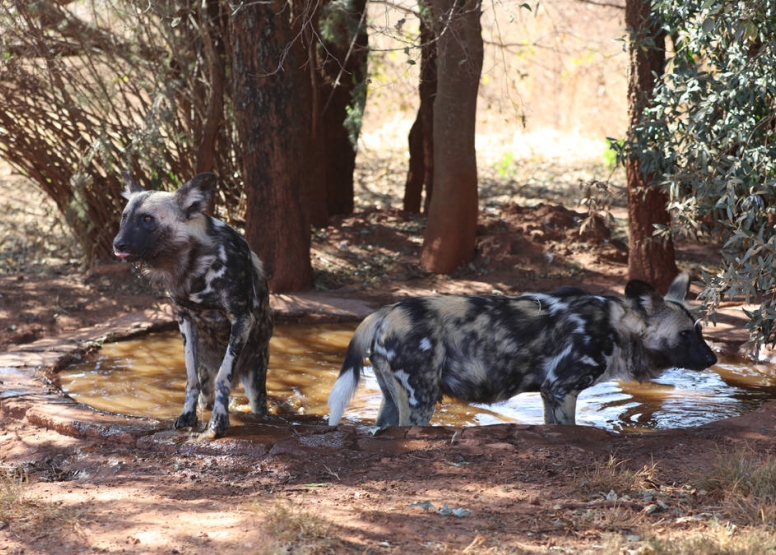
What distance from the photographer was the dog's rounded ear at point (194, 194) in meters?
4.24

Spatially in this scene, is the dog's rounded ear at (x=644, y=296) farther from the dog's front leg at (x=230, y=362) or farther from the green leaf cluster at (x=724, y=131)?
the dog's front leg at (x=230, y=362)

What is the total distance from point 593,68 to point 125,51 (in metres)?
10.3

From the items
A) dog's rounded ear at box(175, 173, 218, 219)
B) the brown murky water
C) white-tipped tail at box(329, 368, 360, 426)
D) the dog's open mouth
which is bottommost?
the brown murky water

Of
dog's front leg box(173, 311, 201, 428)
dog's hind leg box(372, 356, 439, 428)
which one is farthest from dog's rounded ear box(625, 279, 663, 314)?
dog's front leg box(173, 311, 201, 428)

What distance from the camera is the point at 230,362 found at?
4.32m

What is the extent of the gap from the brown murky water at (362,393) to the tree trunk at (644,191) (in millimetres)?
1417

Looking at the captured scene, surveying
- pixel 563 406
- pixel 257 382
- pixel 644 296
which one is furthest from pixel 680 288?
pixel 257 382

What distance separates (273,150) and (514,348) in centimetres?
392

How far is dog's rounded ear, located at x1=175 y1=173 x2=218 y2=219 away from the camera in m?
4.24

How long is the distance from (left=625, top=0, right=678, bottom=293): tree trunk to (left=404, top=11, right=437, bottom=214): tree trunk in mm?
2548

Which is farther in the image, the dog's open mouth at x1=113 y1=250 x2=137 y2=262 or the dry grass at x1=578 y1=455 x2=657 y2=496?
the dog's open mouth at x1=113 y1=250 x2=137 y2=262

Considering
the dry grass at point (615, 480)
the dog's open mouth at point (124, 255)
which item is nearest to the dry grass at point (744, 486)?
the dry grass at point (615, 480)

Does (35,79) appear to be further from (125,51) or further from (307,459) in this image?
(307,459)

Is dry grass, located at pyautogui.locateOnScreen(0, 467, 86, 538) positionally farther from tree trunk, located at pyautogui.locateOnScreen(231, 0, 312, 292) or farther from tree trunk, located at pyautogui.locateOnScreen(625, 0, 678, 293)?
tree trunk, located at pyautogui.locateOnScreen(625, 0, 678, 293)
